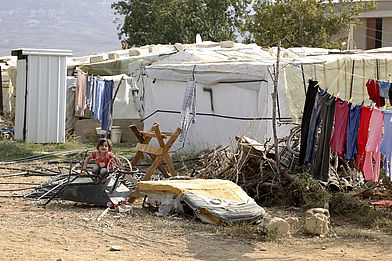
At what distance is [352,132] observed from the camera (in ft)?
33.6

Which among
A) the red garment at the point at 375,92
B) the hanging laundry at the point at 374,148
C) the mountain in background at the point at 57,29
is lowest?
the hanging laundry at the point at 374,148

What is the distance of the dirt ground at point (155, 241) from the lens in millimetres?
7969

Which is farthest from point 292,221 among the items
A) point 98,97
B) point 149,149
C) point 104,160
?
point 98,97

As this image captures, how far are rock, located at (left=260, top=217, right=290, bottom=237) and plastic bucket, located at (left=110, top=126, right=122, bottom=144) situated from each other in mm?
11825

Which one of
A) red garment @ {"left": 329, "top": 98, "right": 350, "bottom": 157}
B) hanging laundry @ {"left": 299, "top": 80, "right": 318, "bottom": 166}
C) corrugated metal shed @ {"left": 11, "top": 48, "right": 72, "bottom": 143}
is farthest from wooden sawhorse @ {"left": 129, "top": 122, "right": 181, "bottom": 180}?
corrugated metal shed @ {"left": 11, "top": 48, "right": 72, "bottom": 143}

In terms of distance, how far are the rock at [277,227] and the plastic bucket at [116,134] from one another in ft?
38.8

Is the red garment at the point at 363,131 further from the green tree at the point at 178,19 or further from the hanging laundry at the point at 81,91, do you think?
the green tree at the point at 178,19

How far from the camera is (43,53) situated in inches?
764

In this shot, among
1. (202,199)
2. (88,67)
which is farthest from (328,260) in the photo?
(88,67)

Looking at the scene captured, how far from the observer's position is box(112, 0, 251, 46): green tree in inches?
1524

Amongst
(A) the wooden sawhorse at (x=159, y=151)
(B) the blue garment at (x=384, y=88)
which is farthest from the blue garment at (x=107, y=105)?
(B) the blue garment at (x=384, y=88)

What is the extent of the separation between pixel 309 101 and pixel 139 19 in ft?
102

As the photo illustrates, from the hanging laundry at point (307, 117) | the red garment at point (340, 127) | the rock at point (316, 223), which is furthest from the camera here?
the hanging laundry at point (307, 117)

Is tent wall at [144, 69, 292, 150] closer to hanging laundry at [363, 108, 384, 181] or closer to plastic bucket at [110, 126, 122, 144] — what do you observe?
plastic bucket at [110, 126, 122, 144]
